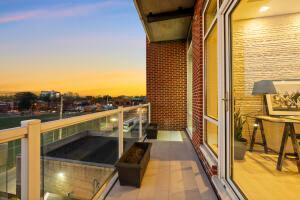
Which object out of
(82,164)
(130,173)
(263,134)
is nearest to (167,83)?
(263,134)

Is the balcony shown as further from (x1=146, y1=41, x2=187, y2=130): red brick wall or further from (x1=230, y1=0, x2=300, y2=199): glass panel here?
(x1=146, y1=41, x2=187, y2=130): red brick wall

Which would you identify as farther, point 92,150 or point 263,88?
point 263,88

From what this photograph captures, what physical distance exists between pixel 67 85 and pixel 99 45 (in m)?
6.14

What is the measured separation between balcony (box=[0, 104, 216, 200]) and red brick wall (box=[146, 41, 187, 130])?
2.40m

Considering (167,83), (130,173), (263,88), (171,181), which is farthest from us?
(167,83)

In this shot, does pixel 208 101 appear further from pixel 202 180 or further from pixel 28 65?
pixel 28 65

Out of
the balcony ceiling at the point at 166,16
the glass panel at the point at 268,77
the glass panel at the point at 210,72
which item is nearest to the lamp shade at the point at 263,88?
the glass panel at the point at 268,77

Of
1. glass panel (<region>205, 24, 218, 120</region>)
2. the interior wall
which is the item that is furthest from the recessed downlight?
glass panel (<region>205, 24, 218, 120</region>)

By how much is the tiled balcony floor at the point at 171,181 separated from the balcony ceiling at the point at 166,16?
3151 mm

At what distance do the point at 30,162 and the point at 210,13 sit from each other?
2.85 m

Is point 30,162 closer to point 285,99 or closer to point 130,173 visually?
point 130,173

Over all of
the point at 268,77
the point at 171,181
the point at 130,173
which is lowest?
the point at 171,181

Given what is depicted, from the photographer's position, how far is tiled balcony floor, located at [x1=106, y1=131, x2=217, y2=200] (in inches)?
84.7

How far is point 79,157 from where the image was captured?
223 cm
